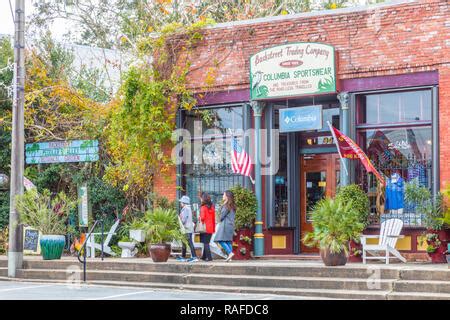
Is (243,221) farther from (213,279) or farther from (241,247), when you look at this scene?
(213,279)

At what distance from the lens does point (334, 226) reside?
15.8 metres

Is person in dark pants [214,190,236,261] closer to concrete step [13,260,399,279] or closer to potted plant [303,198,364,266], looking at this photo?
concrete step [13,260,399,279]

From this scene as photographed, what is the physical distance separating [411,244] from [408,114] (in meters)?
2.73

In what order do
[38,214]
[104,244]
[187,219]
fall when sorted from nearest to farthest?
[187,219]
[38,214]
[104,244]

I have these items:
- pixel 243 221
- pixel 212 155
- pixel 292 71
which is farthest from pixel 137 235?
pixel 292 71

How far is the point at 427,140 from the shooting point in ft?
58.0

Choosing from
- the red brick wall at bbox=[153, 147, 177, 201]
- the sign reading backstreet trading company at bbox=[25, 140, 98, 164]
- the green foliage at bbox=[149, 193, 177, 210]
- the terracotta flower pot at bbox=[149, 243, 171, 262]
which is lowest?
the terracotta flower pot at bbox=[149, 243, 171, 262]

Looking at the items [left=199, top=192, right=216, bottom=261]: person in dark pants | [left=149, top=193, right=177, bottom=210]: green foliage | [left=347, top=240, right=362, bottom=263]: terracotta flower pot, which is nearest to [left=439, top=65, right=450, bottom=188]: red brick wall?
[left=347, top=240, right=362, bottom=263]: terracotta flower pot

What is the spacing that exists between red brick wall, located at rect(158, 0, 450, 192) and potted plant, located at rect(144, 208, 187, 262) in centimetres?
380

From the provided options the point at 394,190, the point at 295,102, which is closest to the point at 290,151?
the point at 295,102

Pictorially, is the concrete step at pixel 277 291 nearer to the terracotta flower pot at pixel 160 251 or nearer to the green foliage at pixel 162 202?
the terracotta flower pot at pixel 160 251

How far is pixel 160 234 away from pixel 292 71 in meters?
4.71

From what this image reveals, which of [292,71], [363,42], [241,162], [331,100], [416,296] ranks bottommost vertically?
[416,296]

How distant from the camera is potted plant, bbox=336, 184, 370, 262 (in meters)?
17.7
